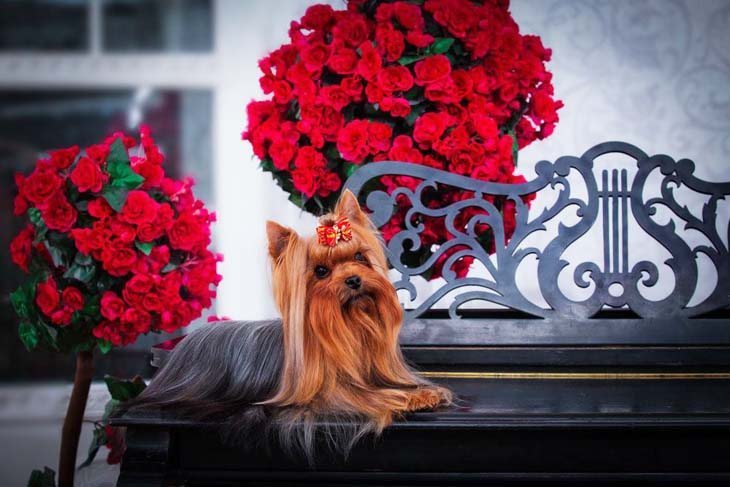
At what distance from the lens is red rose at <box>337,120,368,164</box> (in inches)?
95.8

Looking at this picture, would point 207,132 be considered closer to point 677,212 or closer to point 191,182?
point 191,182

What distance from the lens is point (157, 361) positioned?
2.10 meters

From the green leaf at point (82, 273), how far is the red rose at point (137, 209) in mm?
153

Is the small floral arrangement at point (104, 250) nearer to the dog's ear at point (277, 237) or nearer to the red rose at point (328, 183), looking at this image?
the red rose at point (328, 183)

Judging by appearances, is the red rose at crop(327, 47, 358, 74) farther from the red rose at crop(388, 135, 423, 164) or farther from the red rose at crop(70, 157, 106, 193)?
the red rose at crop(70, 157, 106, 193)

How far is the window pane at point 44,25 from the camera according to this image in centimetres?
361

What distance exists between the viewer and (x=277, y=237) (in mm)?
1868

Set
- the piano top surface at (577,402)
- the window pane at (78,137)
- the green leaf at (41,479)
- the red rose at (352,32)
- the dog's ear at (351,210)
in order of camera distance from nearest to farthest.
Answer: the piano top surface at (577,402) < the dog's ear at (351,210) < the red rose at (352,32) < the green leaf at (41,479) < the window pane at (78,137)

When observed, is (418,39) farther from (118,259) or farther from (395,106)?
(118,259)

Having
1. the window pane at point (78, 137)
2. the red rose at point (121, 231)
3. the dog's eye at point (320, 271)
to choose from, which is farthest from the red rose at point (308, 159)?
the window pane at point (78, 137)

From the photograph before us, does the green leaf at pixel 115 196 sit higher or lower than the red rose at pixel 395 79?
lower

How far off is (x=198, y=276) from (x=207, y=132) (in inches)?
44.4

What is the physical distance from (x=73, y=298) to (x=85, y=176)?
0.31 metres

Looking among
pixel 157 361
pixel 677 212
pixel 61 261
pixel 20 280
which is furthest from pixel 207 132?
pixel 677 212
